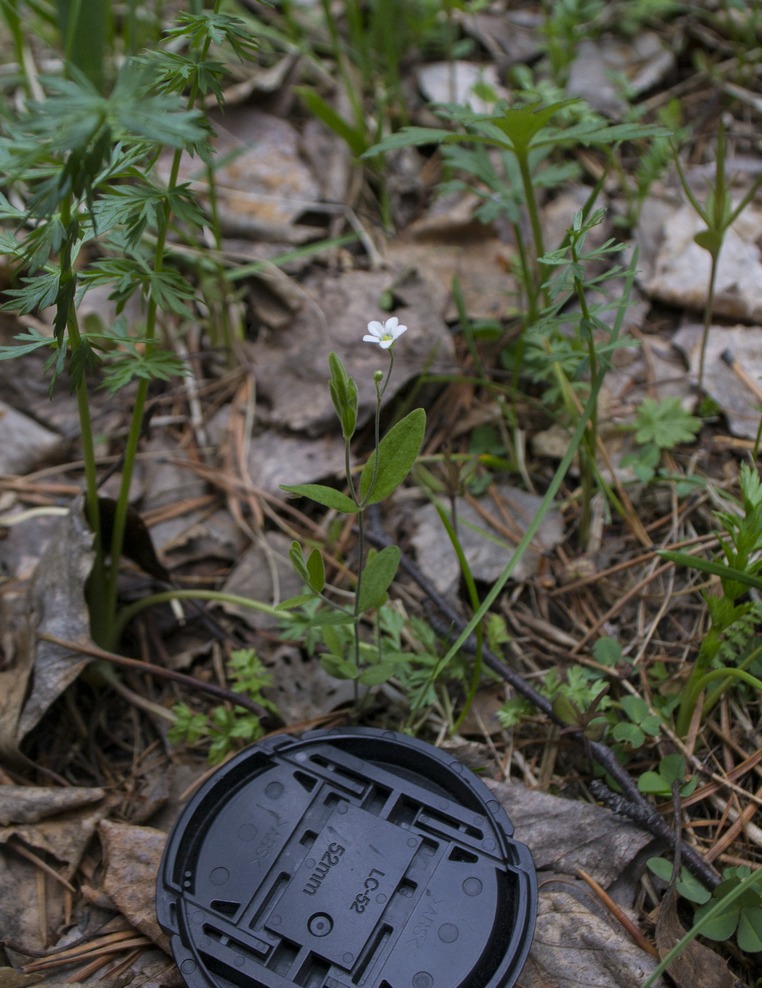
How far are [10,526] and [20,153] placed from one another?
1330mm

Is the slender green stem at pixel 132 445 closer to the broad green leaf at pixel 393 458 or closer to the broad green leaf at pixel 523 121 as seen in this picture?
the broad green leaf at pixel 393 458

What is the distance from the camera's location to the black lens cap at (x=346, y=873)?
154cm

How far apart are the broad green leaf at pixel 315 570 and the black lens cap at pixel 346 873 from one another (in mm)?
405

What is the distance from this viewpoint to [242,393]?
2717 millimetres

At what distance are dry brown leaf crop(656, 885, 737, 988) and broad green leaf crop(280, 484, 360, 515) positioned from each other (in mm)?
996

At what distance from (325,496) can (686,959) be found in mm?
1136

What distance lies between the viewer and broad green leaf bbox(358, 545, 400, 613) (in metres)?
1.75

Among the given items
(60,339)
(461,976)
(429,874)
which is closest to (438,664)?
(429,874)

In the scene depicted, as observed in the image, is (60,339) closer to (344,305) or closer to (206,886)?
(206,886)

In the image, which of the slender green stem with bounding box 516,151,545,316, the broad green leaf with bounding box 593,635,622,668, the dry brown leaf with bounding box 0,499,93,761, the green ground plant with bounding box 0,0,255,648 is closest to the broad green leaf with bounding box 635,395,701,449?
the slender green stem with bounding box 516,151,545,316

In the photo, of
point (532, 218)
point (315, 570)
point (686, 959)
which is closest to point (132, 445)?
point (315, 570)

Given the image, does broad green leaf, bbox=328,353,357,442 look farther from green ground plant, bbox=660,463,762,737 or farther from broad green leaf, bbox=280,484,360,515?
green ground plant, bbox=660,463,762,737

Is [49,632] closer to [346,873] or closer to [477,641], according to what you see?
[346,873]

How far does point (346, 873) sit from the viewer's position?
1651 millimetres
